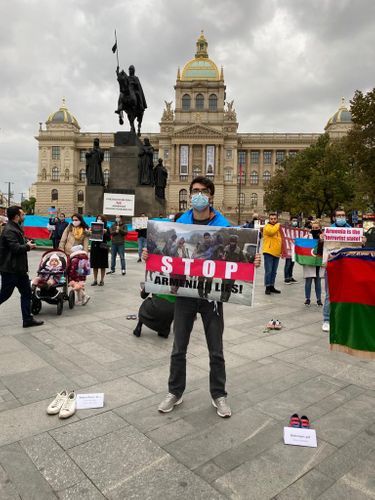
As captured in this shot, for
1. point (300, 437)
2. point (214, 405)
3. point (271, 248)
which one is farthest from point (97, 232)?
point (300, 437)

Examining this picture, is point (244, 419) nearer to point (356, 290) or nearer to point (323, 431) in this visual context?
point (323, 431)

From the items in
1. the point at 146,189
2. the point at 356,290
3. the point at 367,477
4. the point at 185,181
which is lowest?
the point at 367,477

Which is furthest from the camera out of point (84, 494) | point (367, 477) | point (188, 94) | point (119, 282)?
point (188, 94)

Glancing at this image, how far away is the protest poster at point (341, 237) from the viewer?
6.66m

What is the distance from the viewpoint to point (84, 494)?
2.52 m

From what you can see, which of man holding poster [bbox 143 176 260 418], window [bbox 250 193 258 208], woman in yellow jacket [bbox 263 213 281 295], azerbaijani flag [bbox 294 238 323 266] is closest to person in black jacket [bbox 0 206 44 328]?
man holding poster [bbox 143 176 260 418]

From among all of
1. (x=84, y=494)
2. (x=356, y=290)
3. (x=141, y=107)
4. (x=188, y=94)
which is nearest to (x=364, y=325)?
(x=356, y=290)

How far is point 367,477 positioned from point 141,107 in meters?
19.0

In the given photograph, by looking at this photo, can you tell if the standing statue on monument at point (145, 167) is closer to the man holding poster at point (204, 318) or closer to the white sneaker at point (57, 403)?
the man holding poster at point (204, 318)

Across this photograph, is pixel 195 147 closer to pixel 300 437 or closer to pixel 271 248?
pixel 271 248

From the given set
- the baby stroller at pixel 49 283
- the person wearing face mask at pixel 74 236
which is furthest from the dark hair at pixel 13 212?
the person wearing face mask at pixel 74 236

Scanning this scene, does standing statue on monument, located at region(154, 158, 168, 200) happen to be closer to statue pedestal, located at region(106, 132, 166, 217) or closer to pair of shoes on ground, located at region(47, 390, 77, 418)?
statue pedestal, located at region(106, 132, 166, 217)

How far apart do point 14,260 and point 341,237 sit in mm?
5167

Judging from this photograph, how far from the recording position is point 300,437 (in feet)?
10.6
